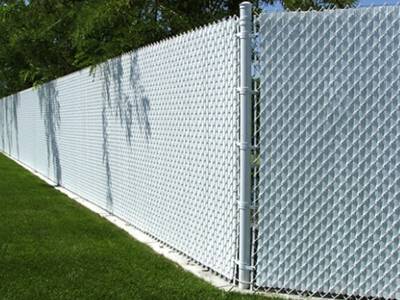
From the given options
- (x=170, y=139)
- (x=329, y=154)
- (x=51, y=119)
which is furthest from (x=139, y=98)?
(x=51, y=119)

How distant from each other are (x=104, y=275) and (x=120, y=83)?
12.8ft

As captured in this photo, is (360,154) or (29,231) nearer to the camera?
(360,154)

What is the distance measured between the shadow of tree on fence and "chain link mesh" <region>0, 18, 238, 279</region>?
0.05 feet

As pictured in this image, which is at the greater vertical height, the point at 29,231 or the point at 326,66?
the point at 326,66

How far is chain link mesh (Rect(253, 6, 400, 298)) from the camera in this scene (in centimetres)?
495

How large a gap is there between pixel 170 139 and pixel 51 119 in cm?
858

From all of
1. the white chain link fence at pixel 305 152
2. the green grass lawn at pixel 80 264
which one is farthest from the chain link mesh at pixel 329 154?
the green grass lawn at pixel 80 264

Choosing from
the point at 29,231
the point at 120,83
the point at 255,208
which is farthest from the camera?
the point at 120,83

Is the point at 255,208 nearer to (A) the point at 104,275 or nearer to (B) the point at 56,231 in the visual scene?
(A) the point at 104,275

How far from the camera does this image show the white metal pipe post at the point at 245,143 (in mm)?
5320

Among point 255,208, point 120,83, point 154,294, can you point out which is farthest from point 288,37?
point 120,83

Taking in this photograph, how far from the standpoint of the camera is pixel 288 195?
5277 mm

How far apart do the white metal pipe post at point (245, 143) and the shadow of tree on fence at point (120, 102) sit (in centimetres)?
271

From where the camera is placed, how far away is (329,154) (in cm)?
512
